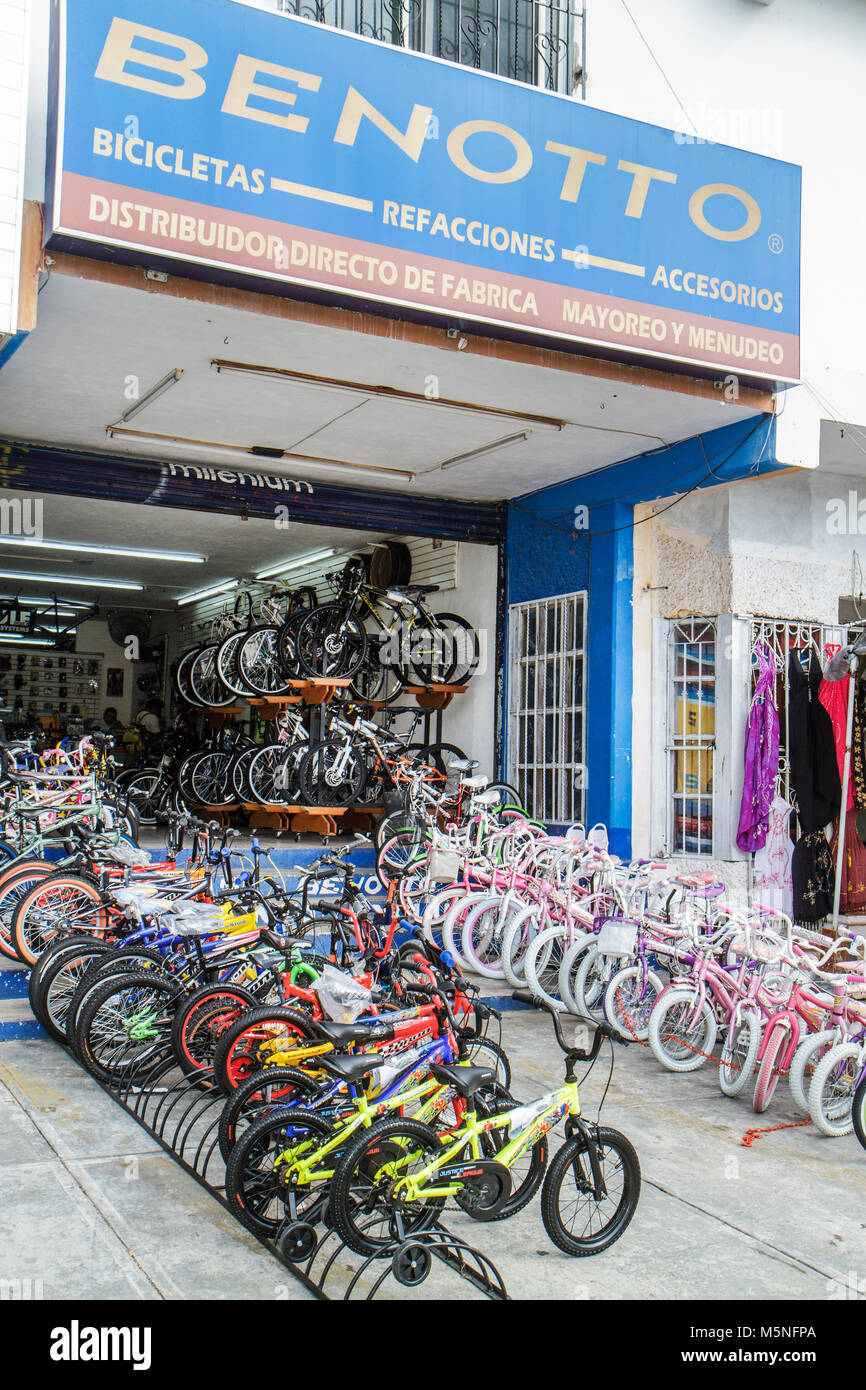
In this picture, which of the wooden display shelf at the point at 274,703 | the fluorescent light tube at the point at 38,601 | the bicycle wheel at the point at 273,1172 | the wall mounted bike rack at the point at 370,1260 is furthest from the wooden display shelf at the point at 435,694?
the fluorescent light tube at the point at 38,601

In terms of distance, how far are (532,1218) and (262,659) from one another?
9239 millimetres

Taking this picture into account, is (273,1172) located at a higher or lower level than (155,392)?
lower

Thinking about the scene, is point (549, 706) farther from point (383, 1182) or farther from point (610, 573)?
point (383, 1182)

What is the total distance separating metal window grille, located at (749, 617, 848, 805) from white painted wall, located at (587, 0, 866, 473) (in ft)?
5.85

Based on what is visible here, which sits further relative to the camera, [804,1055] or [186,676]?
[186,676]

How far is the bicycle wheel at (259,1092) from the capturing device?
4.00 m

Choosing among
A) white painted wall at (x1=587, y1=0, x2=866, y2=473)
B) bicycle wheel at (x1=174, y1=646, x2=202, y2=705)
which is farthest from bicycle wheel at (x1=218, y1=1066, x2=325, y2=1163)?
bicycle wheel at (x1=174, y1=646, x2=202, y2=705)

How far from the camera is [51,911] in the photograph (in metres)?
6.92

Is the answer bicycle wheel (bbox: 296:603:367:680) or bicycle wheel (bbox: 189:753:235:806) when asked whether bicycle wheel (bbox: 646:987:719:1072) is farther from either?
bicycle wheel (bbox: 189:753:235:806)

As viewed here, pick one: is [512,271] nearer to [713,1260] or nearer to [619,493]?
[619,493]

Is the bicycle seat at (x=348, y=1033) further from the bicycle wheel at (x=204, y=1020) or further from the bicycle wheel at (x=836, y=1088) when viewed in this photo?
the bicycle wheel at (x=836, y=1088)

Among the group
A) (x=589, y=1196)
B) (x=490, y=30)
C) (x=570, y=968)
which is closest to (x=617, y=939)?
(x=570, y=968)

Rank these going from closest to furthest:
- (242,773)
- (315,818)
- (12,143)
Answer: (12,143), (315,818), (242,773)

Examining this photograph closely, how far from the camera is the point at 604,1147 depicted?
13.0ft
